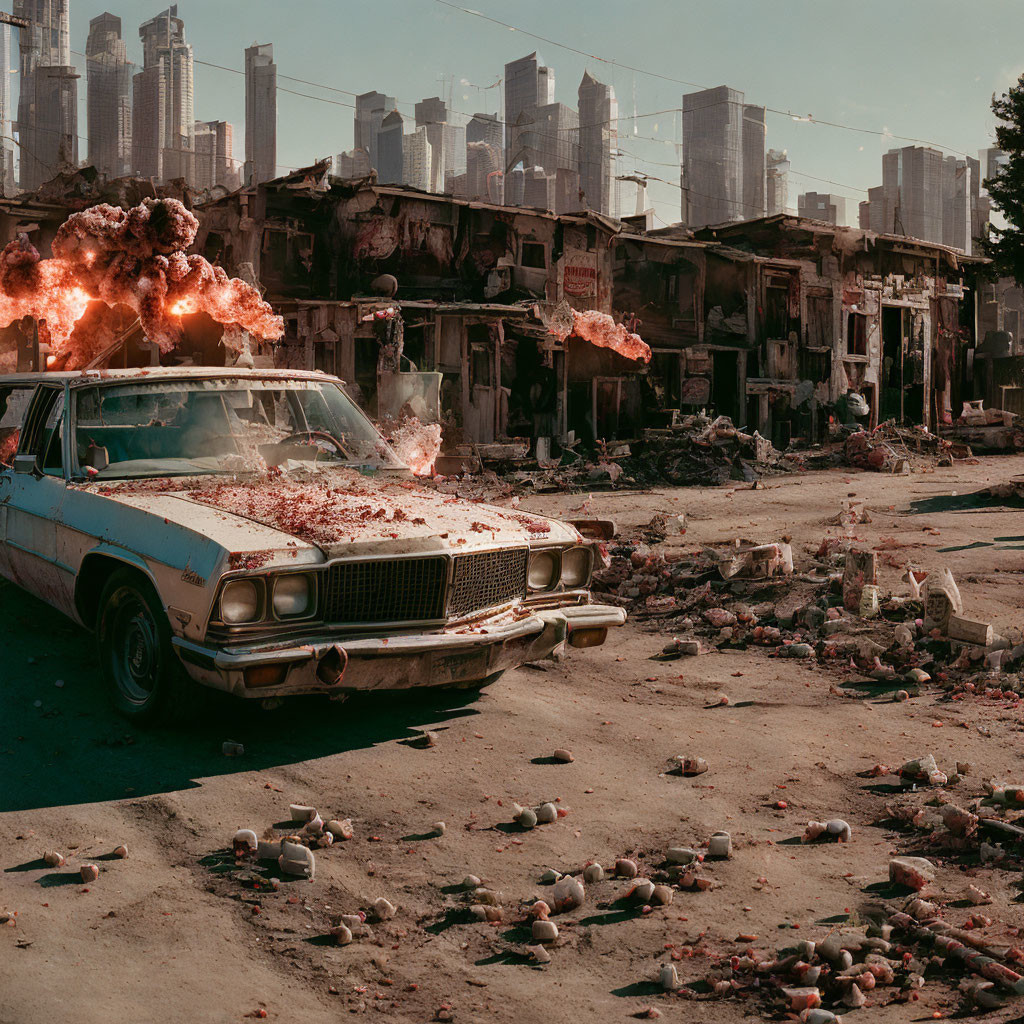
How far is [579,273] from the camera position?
29.5 metres

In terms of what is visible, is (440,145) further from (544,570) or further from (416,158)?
(544,570)

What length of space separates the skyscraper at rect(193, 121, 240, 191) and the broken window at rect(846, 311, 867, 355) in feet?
122

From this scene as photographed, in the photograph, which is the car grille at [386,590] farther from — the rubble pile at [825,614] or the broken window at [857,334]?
the broken window at [857,334]

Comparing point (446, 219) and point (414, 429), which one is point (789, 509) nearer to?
point (414, 429)

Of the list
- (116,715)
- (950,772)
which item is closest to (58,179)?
(116,715)

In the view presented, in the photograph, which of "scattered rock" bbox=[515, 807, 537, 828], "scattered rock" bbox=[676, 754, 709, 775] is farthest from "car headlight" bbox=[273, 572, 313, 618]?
"scattered rock" bbox=[676, 754, 709, 775]

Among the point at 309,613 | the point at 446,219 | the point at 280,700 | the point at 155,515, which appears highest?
the point at 446,219

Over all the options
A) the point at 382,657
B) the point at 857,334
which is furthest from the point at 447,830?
the point at 857,334

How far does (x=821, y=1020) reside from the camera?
9.20 ft

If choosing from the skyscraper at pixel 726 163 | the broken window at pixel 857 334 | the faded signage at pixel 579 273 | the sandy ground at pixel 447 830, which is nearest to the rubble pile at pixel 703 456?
the faded signage at pixel 579 273

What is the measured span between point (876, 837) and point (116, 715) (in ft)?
11.6

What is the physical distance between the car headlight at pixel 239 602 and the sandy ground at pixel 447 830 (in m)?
0.69

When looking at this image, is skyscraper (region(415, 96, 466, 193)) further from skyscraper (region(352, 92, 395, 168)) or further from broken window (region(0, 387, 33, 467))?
Answer: broken window (region(0, 387, 33, 467))

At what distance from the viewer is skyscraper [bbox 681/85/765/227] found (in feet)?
263
